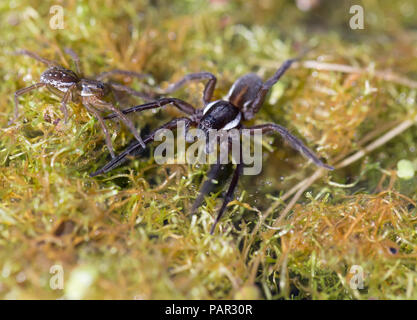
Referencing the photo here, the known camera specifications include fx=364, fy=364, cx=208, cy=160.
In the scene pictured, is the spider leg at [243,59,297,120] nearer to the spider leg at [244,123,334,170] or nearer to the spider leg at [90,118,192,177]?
the spider leg at [244,123,334,170]

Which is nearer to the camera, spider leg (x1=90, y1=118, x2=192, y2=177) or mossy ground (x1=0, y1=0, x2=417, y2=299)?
mossy ground (x1=0, y1=0, x2=417, y2=299)

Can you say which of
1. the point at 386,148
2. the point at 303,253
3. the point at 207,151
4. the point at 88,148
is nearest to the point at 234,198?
the point at 207,151

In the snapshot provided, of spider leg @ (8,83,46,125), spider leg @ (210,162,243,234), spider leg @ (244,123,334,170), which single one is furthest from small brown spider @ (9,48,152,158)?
spider leg @ (244,123,334,170)

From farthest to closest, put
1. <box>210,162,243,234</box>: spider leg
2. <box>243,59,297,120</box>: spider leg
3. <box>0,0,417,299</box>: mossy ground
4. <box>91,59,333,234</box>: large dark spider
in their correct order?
<box>243,59,297,120</box>: spider leg → <box>91,59,333,234</box>: large dark spider → <box>210,162,243,234</box>: spider leg → <box>0,0,417,299</box>: mossy ground

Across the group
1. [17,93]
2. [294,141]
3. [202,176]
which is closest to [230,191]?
[202,176]

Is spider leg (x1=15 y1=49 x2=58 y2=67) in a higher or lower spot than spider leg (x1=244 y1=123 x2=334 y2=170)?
higher
